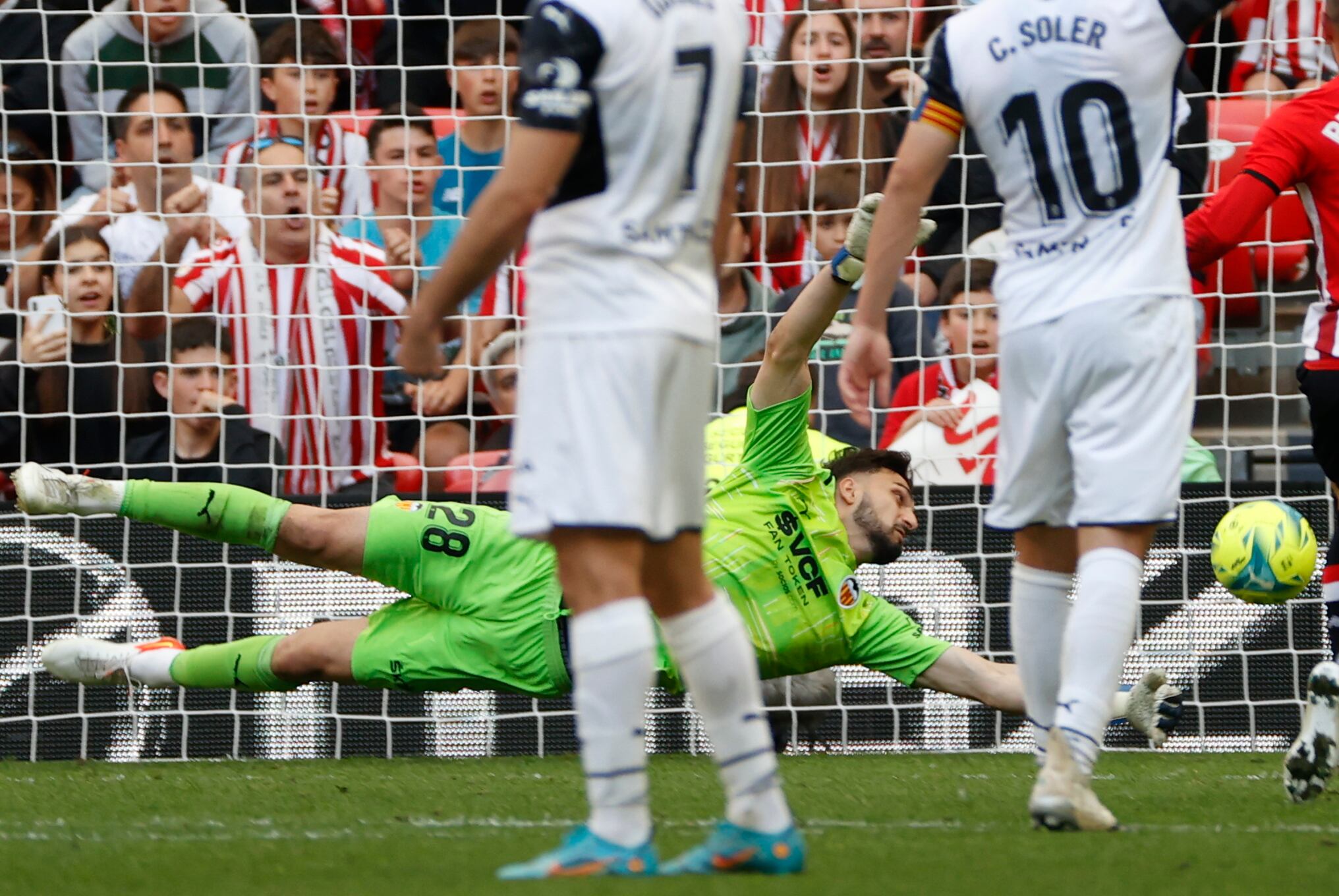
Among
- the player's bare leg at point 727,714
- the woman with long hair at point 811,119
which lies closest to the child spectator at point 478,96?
the woman with long hair at point 811,119

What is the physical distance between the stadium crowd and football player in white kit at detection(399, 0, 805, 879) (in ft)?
13.0

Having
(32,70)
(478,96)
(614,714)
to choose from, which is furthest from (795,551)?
(32,70)

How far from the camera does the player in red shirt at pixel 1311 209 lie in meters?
4.44

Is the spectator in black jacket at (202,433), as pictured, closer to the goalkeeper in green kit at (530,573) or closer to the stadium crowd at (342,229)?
the stadium crowd at (342,229)

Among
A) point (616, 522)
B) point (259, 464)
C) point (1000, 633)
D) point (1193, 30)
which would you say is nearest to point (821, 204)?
point (1000, 633)

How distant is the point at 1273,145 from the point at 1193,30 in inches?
40.5

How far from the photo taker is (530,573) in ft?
16.6

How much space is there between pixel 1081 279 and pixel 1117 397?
238mm

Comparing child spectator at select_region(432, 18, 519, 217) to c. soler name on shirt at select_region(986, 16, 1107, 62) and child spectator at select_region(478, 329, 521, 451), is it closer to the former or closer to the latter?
child spectator at select_region(478, 329, 521, 451)

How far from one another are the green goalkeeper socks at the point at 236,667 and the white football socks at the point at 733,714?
2.57m

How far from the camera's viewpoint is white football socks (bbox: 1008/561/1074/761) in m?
3.71

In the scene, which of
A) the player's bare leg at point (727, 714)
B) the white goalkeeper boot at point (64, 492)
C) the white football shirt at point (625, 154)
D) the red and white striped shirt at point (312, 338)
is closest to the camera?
the white football shirt at point (625, 154)

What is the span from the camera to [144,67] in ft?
24.1

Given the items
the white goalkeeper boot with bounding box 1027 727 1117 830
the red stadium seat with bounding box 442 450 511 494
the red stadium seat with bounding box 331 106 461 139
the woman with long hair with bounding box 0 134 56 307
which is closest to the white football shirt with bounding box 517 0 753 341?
the white goalkeeper boot with bounding box 1027 727 1117 830
